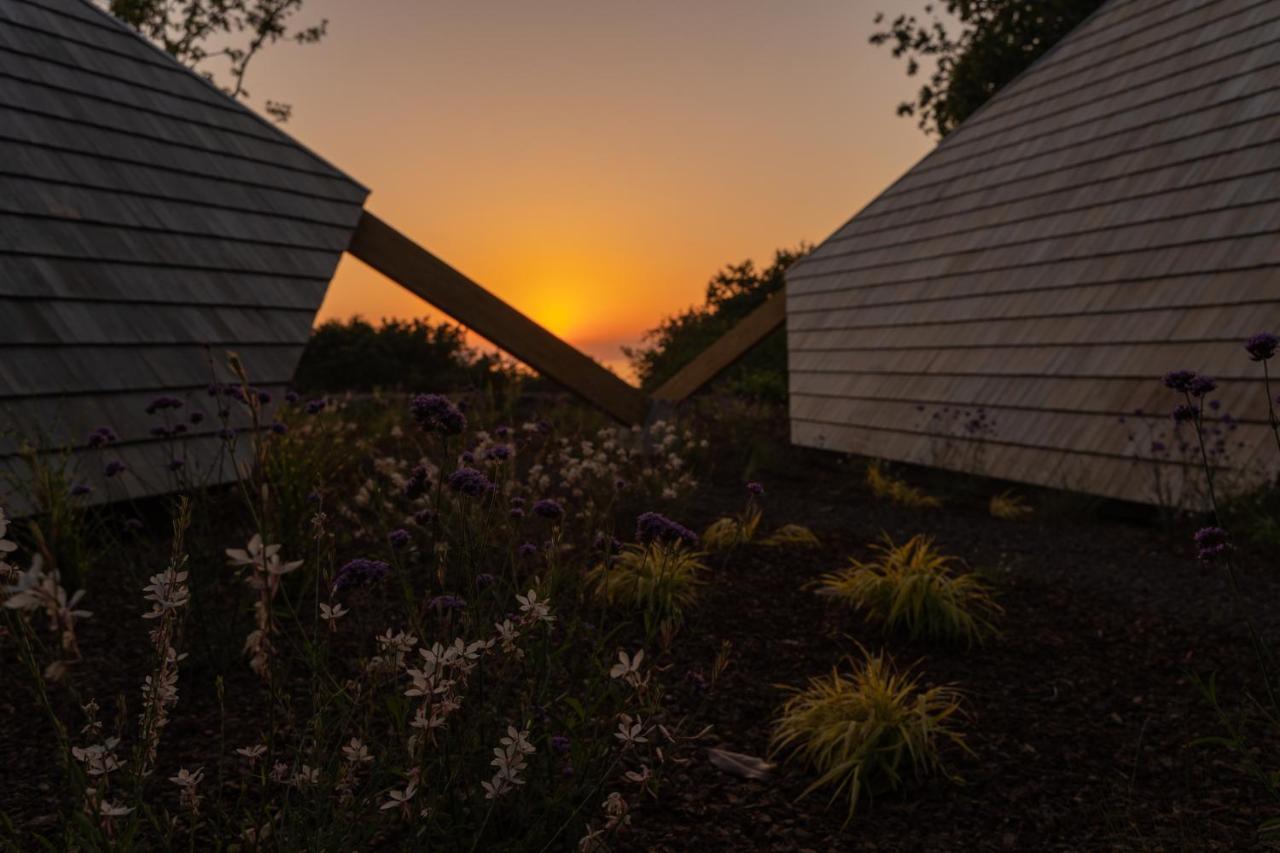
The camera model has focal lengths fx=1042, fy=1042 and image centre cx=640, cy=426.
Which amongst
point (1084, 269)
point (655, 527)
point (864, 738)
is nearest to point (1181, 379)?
point (655, 527)

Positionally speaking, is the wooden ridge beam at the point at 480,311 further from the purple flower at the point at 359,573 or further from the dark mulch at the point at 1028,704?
the purple flower at the point at 359,573

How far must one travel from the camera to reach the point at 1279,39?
7879 mm

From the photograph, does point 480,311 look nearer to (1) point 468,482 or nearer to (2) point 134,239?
(2) point 134,239

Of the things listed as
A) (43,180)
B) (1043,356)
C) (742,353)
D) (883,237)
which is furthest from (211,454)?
(883,237)

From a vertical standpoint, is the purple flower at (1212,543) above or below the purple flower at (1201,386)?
below

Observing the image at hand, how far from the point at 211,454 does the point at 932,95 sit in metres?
18.8

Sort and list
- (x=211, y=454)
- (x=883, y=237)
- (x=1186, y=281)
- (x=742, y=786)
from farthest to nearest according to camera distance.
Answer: (x=883, y=237), (x=1186, y=281), (x=211, y=454), (x=742, y=786)

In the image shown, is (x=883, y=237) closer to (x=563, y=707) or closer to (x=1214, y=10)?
(x=1214, y=10)

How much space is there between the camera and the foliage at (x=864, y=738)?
10.5ft

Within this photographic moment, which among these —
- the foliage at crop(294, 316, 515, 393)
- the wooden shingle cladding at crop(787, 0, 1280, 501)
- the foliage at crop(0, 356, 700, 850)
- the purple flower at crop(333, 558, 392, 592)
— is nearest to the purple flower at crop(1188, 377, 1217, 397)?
the foliage at crop(0, 356, 700, 850)

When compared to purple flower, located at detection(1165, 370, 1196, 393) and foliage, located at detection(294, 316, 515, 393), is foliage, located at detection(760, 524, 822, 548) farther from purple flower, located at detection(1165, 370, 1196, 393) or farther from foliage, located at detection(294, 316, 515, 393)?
foliage, located at detection(294, 316, 515, 393)

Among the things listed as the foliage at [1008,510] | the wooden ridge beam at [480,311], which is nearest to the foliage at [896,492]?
the foliage at [1008,510]

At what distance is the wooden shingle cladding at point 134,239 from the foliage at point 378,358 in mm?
10772

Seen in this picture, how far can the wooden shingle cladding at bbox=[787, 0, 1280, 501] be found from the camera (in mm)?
7332
